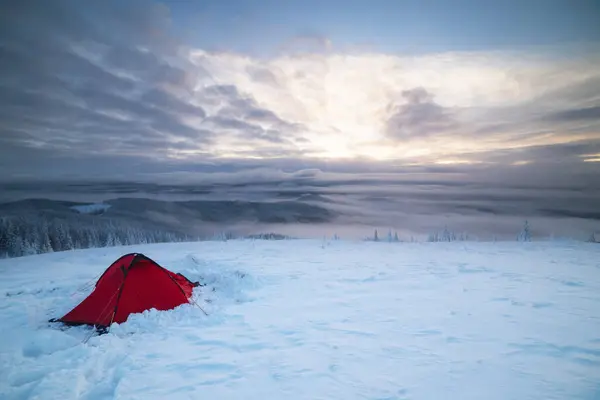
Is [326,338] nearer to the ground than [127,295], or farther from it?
nearer to the ground

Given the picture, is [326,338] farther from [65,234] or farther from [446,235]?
[65,234]

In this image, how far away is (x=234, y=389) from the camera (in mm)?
5141

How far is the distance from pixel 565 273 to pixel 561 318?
5487 mm

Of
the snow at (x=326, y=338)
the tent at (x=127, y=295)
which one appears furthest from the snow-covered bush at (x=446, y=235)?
the tent at (x=127, y=295)

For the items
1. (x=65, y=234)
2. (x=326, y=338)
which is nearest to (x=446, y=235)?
(x=326, y=338)

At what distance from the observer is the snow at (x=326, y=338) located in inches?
202

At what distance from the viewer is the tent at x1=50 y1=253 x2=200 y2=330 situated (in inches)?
299

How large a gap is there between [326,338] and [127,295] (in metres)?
4.87

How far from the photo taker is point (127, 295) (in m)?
7.86

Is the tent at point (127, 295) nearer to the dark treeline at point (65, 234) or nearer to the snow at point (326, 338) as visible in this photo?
the snow at point (326, 338)

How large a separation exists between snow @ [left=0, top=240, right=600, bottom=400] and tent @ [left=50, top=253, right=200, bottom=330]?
0.34 m

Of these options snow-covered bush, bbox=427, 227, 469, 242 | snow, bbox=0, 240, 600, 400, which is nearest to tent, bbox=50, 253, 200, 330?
snow, bbox=0, 240, 600, 400

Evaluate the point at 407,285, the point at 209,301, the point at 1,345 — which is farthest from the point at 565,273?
the point at 1,345

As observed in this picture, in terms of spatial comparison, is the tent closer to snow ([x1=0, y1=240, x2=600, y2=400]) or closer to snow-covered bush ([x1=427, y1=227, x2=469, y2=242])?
snow ([x1=0, y1=240, x2=600, y2=400])
